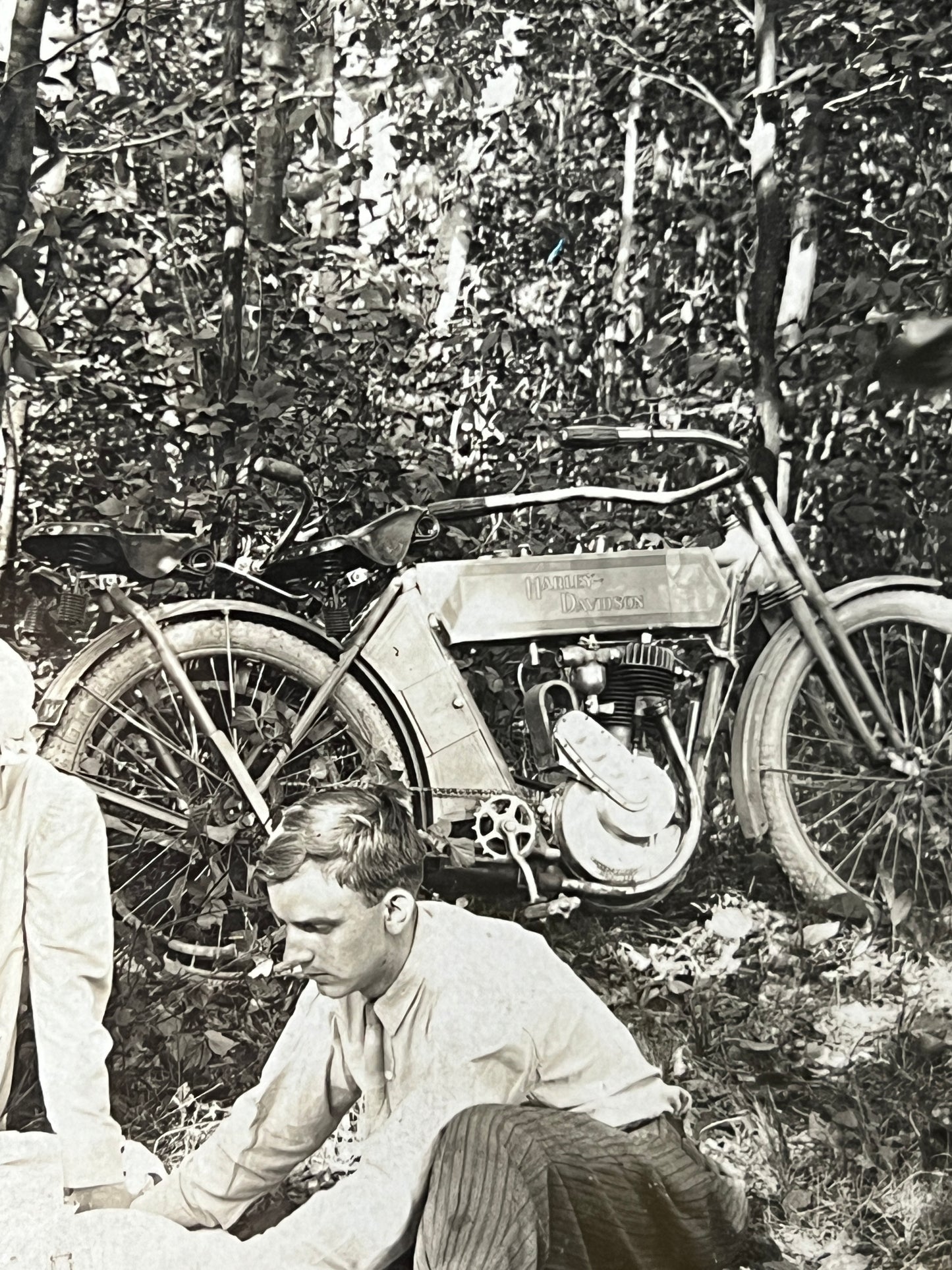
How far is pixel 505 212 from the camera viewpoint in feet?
11.5

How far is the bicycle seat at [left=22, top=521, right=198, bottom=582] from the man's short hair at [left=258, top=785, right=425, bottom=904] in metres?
0.72

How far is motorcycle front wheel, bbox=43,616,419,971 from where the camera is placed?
11.1 feet

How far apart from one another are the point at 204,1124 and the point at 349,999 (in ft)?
1.75

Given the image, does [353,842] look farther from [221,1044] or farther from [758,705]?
[758,705]

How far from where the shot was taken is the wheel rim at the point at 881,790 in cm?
346

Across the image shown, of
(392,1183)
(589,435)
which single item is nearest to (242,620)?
(589,435)

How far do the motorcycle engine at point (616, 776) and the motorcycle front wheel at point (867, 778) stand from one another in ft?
0.96

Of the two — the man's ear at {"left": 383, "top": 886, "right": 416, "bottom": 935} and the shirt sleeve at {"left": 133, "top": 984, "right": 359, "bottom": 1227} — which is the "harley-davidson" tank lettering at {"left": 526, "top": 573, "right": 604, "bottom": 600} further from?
the shirt sleeve at {"left": 133, "top": 984, "right": 359, "bottom": 1227}

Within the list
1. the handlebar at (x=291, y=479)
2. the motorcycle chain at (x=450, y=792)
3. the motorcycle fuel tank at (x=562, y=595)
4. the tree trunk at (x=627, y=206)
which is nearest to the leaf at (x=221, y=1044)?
the motorcycle chain at (x=450, y=792)

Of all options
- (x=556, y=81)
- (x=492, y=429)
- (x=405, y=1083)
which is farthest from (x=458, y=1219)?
(x=556, y=81)

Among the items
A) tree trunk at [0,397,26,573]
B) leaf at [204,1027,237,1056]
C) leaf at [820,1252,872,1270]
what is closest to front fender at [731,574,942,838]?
leaf at [820,1252,872,1270]

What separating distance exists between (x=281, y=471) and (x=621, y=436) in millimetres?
906

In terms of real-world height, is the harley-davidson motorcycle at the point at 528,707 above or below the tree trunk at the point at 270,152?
below

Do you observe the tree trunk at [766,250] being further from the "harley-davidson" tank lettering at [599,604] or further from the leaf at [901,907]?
the leaf at [901,907]
